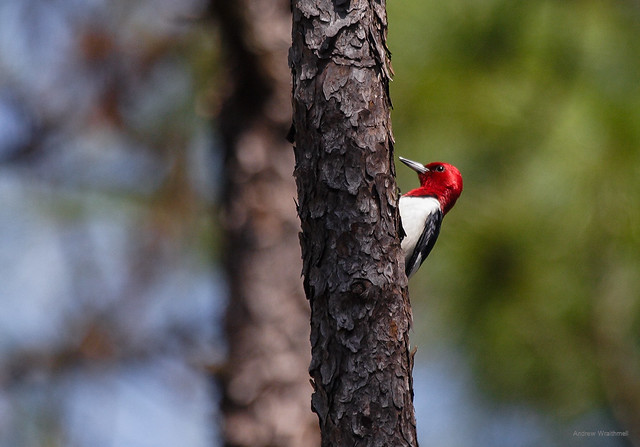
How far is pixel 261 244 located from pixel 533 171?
1420 millimetres

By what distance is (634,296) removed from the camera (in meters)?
3.54

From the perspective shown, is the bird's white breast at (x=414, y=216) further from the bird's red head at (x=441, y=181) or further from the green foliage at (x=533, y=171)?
the green foliage at (x=533, y=171)

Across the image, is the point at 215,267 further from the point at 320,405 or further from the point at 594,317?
the point at 320,405

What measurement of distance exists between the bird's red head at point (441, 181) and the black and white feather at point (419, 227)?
0.05 metres

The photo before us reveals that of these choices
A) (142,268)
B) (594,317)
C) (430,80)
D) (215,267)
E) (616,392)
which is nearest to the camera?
(616,392)

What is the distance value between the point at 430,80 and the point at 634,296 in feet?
5.00

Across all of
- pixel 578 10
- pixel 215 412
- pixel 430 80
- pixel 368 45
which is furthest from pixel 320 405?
pixel 578 10

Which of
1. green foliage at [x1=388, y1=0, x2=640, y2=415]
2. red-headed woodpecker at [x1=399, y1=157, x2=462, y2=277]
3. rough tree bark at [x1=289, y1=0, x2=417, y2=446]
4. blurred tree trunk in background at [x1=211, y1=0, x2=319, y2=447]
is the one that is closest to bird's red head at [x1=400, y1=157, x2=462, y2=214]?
red-headed woodpecker at [x1=399, y1=157, x2=462, y2=277]

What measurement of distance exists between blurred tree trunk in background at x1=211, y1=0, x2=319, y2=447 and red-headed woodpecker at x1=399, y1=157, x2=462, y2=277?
1.91ft

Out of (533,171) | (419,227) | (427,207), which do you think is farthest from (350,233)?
(533,171)

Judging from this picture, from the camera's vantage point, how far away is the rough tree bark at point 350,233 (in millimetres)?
1663

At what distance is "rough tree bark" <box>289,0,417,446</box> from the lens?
5.46ft

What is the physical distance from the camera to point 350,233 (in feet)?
5.56

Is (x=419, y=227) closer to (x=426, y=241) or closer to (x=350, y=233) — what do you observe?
(x=426, y=241)
